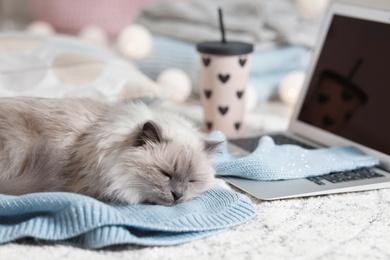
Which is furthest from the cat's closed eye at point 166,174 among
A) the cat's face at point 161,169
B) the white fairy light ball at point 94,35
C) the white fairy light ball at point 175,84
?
the white fairy light ball at point 94,35

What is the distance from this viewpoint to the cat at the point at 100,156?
3.54ft

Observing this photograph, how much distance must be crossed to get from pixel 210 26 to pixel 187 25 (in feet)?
0.28

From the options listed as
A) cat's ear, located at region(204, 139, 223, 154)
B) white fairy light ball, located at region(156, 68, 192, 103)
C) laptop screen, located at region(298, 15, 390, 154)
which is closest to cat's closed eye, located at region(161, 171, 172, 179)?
cat's ear, located at region(204, 139, 223, 154)

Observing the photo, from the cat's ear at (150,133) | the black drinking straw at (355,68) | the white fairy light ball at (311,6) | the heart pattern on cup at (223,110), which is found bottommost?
the heart pattern on cup at (223,110)

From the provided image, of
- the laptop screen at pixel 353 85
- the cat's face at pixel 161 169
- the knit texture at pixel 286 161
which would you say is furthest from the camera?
the laptop screen at pixel 353 85

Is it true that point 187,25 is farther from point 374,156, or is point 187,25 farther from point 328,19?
point 374,156

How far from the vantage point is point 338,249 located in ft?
3.30

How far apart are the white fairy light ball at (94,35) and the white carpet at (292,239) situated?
1616mm

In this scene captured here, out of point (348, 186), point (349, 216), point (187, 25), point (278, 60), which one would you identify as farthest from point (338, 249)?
point (187, 25)

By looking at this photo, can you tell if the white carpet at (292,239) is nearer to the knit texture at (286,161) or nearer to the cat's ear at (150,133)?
the knit texture at (286,161)

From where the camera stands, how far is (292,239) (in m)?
1.04

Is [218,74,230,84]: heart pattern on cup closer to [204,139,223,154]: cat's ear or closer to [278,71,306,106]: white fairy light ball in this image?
[278,71,306,106]: white fairy light ball

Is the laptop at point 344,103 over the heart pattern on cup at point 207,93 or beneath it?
over

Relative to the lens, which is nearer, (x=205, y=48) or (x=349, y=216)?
(x=349, y=216)
